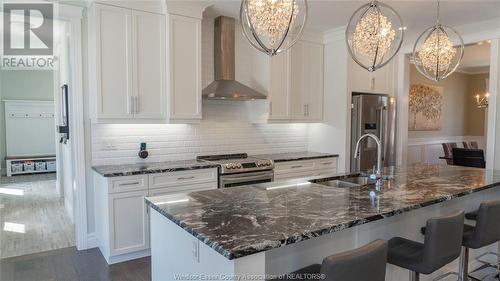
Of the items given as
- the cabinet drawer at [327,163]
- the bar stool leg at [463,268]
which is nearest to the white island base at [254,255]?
the bar stool leg at [463,268]

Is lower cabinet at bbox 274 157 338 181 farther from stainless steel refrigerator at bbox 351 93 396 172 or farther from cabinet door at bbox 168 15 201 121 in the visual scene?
cabinet door at bbox 168 15 201 121

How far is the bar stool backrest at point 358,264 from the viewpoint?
1.41m

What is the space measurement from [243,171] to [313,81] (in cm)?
192

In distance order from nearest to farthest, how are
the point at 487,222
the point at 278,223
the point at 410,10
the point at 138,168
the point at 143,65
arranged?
the point at 278,223, the point at 487,222, the point at 138,168, the point at 143,65, the point at 410,10

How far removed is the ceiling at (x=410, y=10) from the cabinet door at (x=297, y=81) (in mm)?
408

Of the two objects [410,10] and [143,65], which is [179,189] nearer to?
[143,65]

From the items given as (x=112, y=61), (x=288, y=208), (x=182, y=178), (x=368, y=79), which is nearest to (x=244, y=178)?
(x=182, y=178)

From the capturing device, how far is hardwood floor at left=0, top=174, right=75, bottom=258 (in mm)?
3947

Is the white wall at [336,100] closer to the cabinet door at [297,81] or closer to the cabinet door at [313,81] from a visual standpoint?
the cabinet door at [313,81]

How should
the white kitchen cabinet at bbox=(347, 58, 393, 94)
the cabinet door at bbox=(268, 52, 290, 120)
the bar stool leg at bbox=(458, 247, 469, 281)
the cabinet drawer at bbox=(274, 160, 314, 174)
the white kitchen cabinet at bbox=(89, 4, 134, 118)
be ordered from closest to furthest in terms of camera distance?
the bar stool leg at bbox=(458, 247, 469, 281)
the white kitchen cabinet at bbox=(89, 4, 134, 118)
the cabinet drawer at bbox=(274, 160, 314, 174)
the cabinet door at bbox=(268, 52, 290, 120)
the white kitchen cabinet at bbox=(347, 58, 393, 94)

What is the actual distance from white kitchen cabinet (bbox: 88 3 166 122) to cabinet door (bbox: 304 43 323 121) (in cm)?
214

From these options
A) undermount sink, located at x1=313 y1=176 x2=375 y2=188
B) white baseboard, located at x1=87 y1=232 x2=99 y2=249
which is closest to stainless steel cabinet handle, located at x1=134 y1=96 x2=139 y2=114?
white baseboard, located at x1=87 y1=232 x2=99 y2=249

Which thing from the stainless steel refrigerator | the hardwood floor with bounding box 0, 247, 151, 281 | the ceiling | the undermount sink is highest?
the ceiling

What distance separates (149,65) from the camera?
370 centimetres
